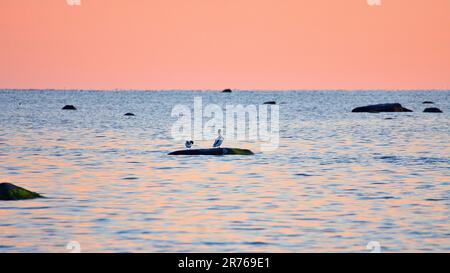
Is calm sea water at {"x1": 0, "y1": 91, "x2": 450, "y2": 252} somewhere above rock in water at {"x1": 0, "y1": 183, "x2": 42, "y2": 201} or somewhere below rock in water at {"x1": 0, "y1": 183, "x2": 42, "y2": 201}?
below

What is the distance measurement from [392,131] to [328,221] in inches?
1951

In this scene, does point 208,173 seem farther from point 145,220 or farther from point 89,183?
point 145,220

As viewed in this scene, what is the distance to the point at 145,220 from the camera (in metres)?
23.0

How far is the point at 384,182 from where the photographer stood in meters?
32.3

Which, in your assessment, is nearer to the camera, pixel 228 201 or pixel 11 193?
pixel 11 193

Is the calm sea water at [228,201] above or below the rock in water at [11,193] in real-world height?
below

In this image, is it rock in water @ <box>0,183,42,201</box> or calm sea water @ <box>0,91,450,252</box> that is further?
rock in water @ <box>0,183,42,201</box>

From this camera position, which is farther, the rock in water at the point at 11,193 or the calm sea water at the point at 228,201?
the rock in water at the point at 11,193

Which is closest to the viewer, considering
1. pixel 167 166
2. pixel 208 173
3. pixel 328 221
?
pixel 328 221

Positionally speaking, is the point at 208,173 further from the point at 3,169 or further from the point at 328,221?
the point at 328,221
